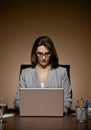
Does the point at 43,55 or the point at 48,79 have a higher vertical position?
the point at 43,55

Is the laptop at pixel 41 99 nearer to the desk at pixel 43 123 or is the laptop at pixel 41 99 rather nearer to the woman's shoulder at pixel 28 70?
the desk at pixel 43 123

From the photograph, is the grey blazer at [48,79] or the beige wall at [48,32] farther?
the beige wall at [48,32]

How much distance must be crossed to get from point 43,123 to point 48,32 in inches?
82.2

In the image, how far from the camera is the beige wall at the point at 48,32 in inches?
144

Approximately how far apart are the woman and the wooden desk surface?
0.71 metres

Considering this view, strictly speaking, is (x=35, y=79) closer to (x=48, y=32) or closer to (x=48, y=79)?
(x=48, y=79)

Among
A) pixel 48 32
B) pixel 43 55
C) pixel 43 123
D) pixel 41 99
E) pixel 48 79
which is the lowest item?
pixel 43 123

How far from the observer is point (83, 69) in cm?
373

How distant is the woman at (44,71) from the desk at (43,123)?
71 centimetres

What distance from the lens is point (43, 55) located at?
2771mm

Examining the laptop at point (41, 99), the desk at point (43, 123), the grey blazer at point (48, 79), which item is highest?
the grey blazer at point (48, 79)

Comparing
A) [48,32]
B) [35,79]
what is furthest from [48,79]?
[48,32]

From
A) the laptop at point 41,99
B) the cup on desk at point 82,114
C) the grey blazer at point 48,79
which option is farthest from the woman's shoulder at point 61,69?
the cup on desk at point 82,114

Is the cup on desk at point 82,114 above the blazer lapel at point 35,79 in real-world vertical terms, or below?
below
